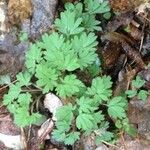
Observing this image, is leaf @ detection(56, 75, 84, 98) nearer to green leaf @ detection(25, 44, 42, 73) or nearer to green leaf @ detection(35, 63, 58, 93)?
green leaf @ detection(35, 63, 58, 93)

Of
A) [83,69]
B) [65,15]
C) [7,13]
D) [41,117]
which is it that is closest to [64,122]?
[41,117]

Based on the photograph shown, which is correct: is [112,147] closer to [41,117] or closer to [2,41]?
[41,117]

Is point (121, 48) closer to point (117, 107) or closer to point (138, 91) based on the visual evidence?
point (138, 91)

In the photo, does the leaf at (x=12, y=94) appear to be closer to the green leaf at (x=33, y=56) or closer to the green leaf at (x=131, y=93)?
the green leaf at (x=33, y=56)

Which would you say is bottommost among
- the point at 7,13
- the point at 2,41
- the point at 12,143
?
the point at 12,143

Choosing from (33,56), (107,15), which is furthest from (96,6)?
(33,56)

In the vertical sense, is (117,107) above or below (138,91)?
below
